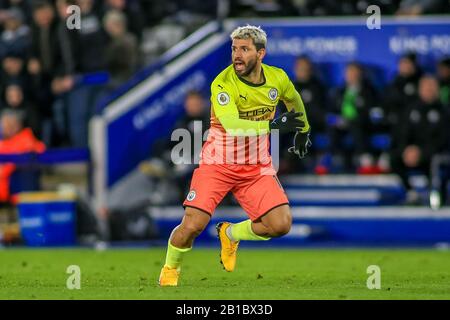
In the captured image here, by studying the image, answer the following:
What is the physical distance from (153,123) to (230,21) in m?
2.03

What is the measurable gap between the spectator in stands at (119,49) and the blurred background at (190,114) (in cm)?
3

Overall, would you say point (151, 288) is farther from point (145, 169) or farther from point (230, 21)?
point (230, 21)

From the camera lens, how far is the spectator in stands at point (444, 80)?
2098cm

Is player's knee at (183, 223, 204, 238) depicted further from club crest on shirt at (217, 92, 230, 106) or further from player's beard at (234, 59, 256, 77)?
player's beard at (234, 59, 256, 77)

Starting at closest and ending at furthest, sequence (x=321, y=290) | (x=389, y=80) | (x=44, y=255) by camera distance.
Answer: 1. (x=321, y=290)
2. (x=44, y=255)
3. (x=389, y=80)

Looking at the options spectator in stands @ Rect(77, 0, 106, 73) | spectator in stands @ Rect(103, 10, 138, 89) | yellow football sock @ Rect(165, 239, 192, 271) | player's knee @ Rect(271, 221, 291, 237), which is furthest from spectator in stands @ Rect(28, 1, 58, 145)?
player's knee @ Rect(271, 221, 291, 237)

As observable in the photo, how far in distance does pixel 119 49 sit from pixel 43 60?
1.53m

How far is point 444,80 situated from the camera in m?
21.1

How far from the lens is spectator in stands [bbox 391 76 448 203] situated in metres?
20.2

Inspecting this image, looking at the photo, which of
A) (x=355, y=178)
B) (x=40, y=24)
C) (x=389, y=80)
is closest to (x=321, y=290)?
(x=355, y=178)

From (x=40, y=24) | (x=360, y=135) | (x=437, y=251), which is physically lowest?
(x=437, y=251)

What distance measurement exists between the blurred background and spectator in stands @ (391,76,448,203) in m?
0.02

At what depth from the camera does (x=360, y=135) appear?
2066 centimetres

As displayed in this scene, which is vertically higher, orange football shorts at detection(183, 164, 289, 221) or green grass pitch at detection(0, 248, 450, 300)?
orange football shorts at detection(183, 164, 289, 221)
